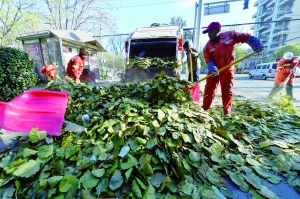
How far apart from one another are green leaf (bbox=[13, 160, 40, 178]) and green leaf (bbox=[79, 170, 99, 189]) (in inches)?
15.0

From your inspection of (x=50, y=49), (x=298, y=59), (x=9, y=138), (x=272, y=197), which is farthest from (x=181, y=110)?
(x=50, y=49)

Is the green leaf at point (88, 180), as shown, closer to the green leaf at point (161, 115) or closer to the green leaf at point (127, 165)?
the green leaf at point (127, 165)

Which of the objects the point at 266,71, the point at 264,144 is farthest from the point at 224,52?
the point at 266,71

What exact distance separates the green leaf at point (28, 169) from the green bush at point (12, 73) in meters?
3.46

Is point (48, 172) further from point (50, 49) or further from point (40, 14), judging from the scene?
point (40, 14)

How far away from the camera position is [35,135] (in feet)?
4.89

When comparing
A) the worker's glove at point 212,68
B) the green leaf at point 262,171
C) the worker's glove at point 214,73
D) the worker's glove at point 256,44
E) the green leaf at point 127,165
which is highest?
the worker's glove at point 256,44

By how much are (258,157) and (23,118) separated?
2.44 meters

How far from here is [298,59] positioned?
16.8 ft

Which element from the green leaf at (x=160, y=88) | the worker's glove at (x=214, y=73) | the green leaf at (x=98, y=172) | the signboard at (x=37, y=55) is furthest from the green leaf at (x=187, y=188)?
the signboard at (x=37, y=55)

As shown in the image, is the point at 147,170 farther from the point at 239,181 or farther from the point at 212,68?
the point at 212,68

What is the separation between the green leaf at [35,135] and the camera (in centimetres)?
147

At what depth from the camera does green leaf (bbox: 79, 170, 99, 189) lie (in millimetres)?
1144

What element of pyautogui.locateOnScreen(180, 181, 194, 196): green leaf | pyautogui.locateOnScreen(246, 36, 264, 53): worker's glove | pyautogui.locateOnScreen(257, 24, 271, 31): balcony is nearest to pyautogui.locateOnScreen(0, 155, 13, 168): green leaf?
pyautogui.locateOnScreen(180, 181, 194, 196): green leaf
